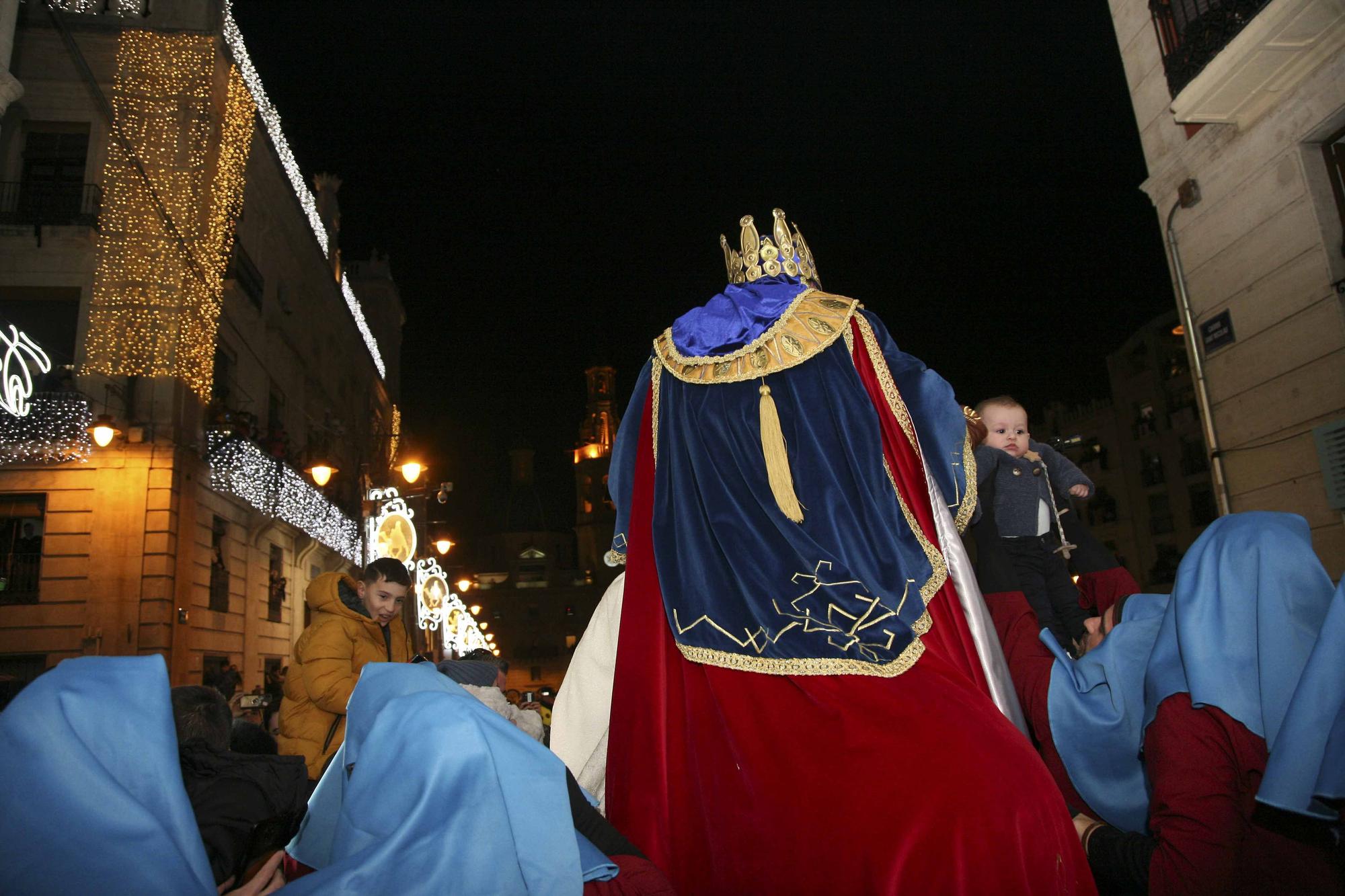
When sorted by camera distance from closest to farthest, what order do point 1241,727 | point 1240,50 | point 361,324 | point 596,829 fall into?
point 1241,727 → point 596,829 → point 1240,50 → point 361,324

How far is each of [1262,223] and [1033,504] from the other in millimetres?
6846

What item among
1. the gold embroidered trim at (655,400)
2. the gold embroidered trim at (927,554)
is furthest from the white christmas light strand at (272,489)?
the gold embroidered trim at (927,554)

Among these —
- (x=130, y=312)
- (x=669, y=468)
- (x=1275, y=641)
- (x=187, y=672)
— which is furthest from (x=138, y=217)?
(x=1275, y=641)

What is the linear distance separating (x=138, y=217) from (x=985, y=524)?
16.1 m

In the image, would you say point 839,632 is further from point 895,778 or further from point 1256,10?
point 1256,10

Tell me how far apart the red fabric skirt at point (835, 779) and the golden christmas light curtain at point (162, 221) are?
14.5m

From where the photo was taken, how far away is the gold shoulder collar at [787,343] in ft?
10.6

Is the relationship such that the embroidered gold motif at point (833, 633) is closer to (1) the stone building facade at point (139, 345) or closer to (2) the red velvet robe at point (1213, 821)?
(2) the red velvet robe at point (1213, 821)

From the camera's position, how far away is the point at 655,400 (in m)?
3.52

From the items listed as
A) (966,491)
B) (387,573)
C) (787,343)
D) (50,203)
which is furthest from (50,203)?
(966,491)

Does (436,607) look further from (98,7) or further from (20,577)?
(98,7)

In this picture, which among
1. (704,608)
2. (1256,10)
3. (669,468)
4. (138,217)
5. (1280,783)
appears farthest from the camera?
(138,217)

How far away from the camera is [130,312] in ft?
48.4

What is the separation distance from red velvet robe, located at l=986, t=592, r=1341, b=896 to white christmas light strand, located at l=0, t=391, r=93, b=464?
15.3 metres
